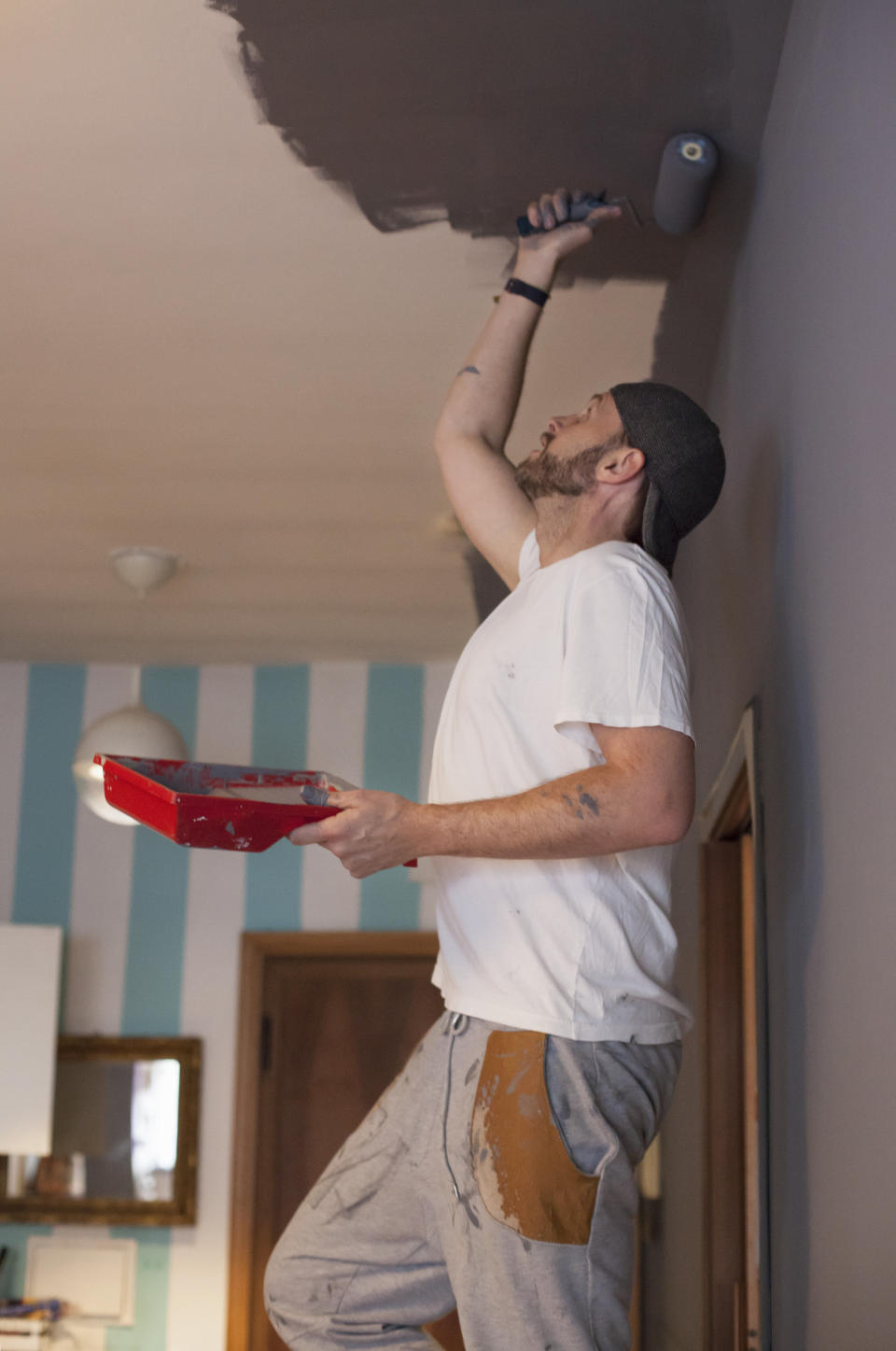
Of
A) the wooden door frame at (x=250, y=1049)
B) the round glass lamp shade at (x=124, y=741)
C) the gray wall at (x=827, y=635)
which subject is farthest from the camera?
the wooden door frame at (x=250, y=1049)

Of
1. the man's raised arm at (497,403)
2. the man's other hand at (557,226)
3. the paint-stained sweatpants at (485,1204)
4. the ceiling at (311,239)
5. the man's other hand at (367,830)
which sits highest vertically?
the ceiling at (311,239)

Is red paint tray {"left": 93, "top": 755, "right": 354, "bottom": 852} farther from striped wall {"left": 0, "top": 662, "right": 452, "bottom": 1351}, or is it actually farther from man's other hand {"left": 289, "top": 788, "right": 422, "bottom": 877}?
striped wall {"left": 0, "top": 662, "right": 452, "bottom": 1351}

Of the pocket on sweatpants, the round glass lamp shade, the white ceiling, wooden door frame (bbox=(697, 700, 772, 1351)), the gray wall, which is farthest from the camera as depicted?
the round glass lamp shade

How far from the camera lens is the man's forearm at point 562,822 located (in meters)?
1.16

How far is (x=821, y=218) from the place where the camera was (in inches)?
52.1

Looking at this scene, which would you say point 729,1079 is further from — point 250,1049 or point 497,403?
point 250,1049

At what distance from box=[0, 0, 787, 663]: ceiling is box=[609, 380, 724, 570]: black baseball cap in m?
0.52

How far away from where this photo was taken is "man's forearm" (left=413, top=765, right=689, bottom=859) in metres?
1.16

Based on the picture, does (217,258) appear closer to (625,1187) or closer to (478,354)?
(478,354)

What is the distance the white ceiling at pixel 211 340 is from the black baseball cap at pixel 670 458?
74 cm

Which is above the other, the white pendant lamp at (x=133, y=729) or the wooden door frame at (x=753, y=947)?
the white pendant lamp at (x=133, y=729)

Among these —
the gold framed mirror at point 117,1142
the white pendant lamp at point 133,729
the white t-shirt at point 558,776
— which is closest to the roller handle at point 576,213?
the white t-shirt at point 558,776

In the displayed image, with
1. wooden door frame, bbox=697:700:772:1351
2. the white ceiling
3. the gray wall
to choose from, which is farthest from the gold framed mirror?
the gray wall

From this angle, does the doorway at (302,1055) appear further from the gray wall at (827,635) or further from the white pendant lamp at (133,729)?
the gray wall at (827,635)
